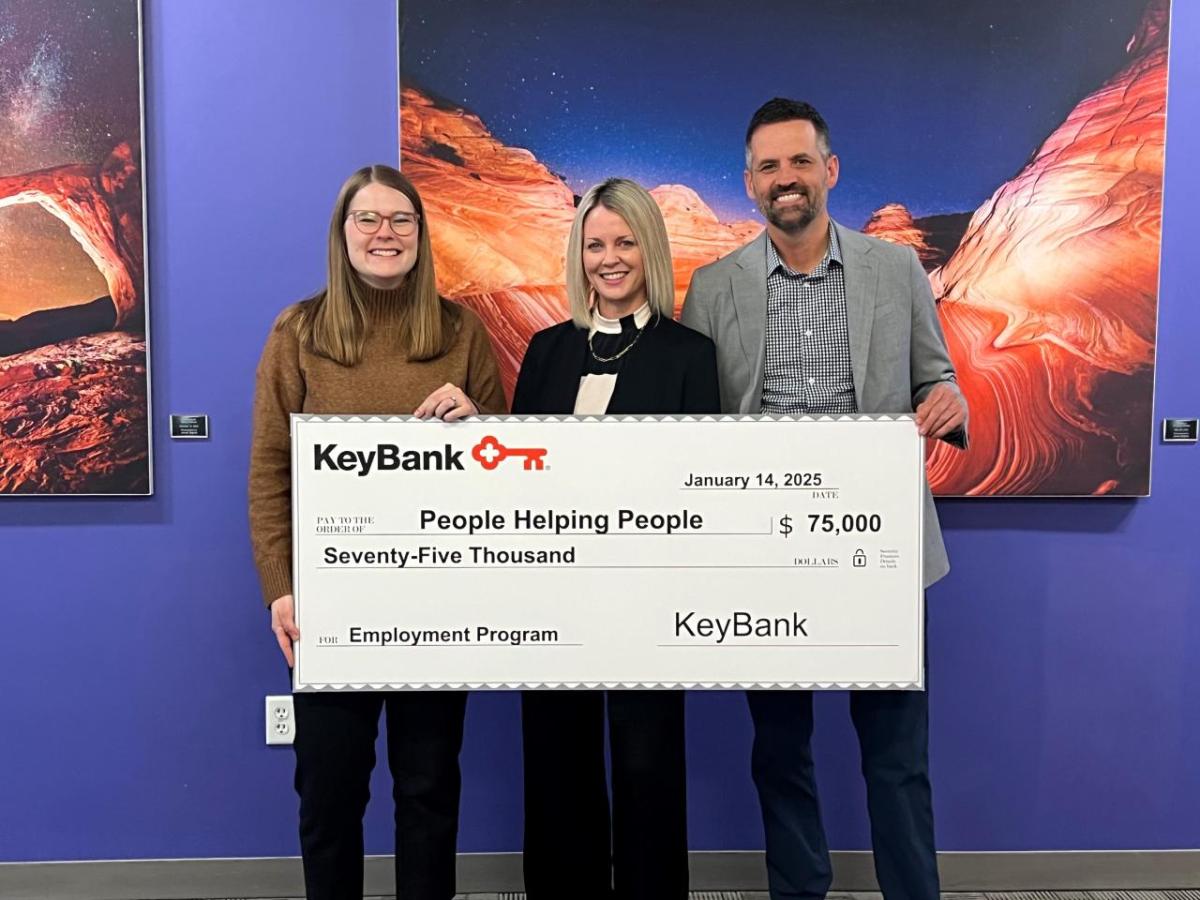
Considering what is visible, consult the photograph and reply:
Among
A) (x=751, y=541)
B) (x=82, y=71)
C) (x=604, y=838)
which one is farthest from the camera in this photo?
(x=82, y=71)

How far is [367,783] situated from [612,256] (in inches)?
42.0

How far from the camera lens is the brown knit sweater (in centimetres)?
160

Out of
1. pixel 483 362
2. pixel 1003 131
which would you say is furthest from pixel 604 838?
pixel 1003 131

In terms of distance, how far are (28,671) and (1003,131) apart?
2.64m

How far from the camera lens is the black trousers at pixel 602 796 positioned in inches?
64.1

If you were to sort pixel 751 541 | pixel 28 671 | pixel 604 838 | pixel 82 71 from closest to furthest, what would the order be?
pixel 751 541 < pixel 604 838 < pixel 82 71 < pixel 28 671

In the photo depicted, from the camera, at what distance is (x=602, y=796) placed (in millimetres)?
1758

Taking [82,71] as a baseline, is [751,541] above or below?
below

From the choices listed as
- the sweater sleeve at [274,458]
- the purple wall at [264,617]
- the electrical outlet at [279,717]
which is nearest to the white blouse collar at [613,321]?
the sweater sleeve at [274,458]

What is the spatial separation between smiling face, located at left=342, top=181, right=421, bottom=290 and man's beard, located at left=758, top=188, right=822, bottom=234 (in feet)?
2.25

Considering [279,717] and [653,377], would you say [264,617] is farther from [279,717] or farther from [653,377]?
[653,377]

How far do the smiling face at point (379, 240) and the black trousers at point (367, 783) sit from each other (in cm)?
77

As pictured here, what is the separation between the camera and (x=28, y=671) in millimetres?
2127

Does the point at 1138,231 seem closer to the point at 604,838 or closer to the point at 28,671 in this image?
the point at 604,838
